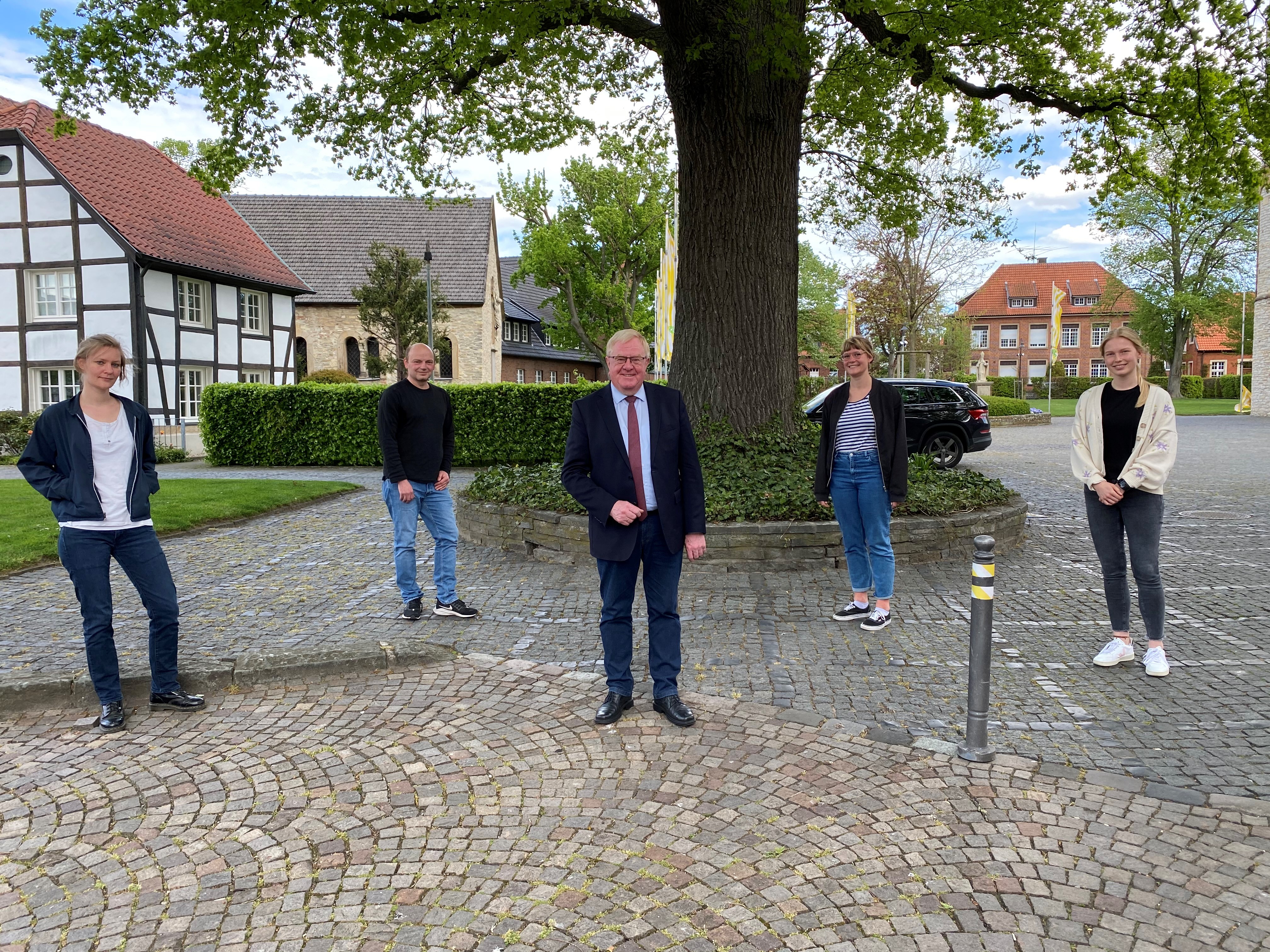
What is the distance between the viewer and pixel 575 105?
14.1 metres

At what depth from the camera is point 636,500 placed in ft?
14.2

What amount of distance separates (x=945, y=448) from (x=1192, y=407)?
38552mm

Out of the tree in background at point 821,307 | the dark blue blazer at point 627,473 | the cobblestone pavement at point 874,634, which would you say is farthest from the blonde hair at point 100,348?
the tree in background at point 821,307

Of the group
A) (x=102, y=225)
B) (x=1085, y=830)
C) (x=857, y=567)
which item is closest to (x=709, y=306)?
(x=857, y=567)

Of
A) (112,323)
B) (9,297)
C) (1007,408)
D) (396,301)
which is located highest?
(396,301)

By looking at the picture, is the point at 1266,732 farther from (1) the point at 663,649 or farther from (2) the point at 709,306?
(2) the point at 709,306

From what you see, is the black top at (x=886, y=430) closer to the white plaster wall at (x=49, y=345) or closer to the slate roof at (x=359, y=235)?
the white plaster wall at (x=49, y=345)

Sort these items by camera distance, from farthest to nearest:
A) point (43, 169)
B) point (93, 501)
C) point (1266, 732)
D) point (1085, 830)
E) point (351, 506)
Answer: point (43, 169) < point (351, 506) < point (93, 501) < point (1266, 732) < point (1085, 830)

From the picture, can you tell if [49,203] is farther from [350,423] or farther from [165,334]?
[350,423]

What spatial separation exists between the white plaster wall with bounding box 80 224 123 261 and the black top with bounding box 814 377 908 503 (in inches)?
863

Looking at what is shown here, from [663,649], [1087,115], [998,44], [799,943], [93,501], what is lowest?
[799,943]

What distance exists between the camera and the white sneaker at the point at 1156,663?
4.87 m

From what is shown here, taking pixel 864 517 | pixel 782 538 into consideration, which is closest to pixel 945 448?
pixel 782 538

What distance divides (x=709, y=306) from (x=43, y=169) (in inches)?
826
